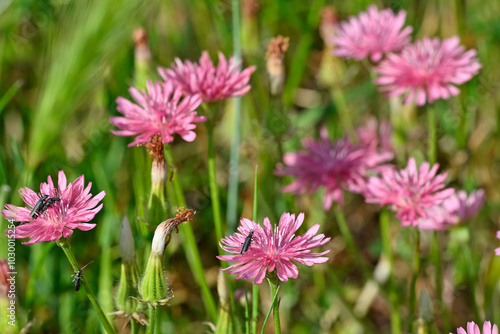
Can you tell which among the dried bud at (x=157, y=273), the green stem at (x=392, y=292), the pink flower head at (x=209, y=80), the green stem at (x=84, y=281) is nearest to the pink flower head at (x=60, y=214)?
the green stem at (x=84, y=281)

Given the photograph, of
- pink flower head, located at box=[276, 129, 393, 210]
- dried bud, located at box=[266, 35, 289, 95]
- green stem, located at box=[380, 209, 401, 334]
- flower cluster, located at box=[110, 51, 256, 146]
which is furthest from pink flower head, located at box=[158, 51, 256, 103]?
green stem, located at box=[380, 209, 401, 334]

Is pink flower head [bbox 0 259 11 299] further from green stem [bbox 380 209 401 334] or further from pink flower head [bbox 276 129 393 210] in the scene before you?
green stem [bbox 380 209 401 334]

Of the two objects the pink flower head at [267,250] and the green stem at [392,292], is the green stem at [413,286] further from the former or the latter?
the pink flower head at [267,250]

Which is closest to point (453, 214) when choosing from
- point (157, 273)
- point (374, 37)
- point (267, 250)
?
point (374, 37)

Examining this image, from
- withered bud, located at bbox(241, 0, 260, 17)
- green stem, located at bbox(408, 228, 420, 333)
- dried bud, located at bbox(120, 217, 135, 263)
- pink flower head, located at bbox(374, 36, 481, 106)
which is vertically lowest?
green stem, located at bbox(408, 228, 420, 333)

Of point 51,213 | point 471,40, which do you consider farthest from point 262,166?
point 51,213

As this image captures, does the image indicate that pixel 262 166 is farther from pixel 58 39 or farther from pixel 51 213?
pixel 51 213

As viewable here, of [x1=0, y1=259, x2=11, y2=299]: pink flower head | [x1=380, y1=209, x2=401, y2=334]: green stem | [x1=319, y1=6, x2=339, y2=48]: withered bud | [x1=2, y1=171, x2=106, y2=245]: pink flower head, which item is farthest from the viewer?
[x1=319, y1=6, x2=339, y2=48]: withered bud

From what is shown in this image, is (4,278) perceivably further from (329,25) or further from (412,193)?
(329,25)
